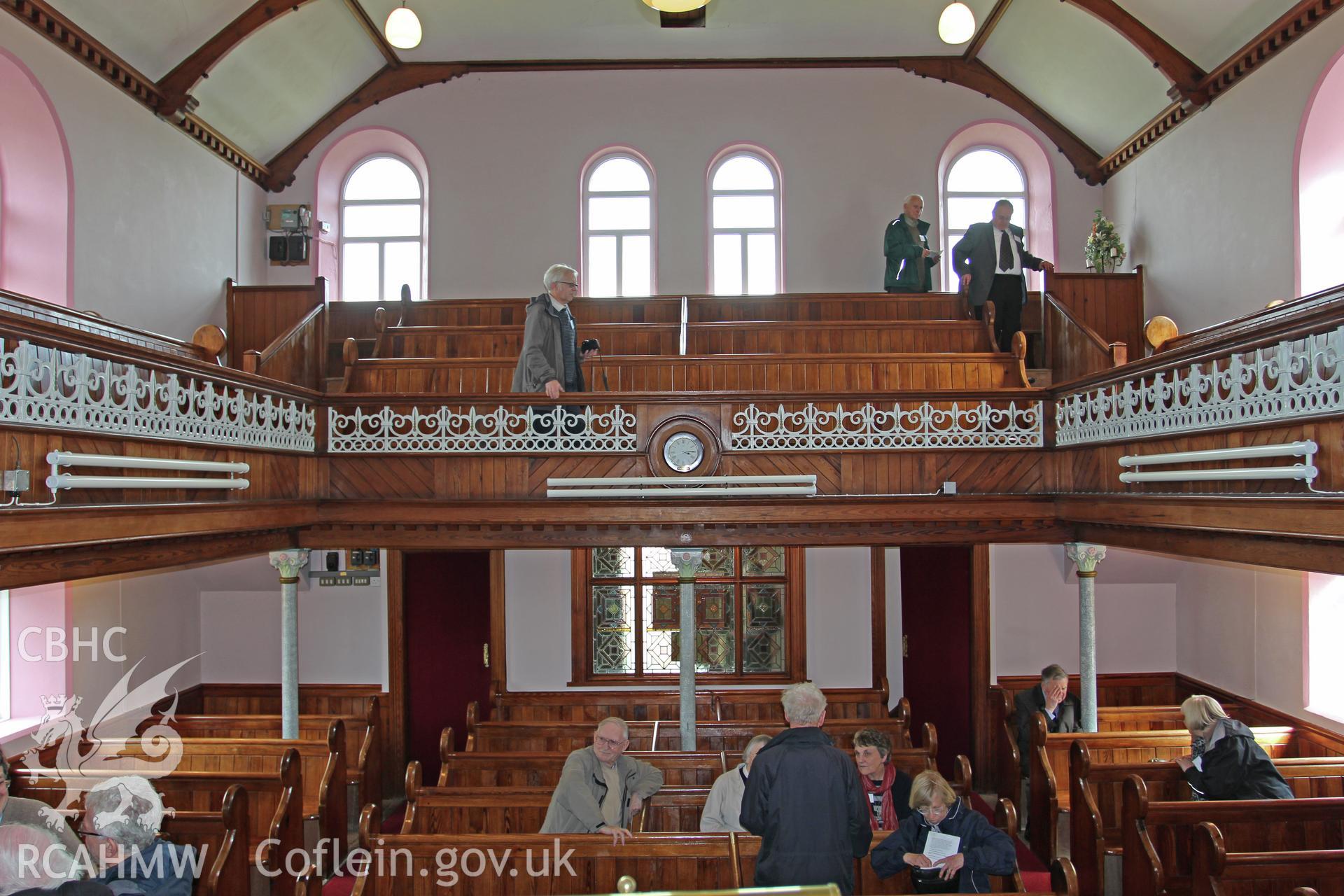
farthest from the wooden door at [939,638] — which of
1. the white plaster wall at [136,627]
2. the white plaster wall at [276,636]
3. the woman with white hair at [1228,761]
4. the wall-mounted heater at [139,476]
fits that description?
the white plaster wall at [136,627]

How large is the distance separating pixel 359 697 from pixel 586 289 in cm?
538

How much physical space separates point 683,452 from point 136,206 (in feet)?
18.7

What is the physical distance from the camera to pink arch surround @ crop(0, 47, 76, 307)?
7.88m

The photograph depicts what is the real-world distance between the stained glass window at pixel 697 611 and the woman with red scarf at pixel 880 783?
15.4ft

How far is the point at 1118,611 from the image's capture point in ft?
33.0

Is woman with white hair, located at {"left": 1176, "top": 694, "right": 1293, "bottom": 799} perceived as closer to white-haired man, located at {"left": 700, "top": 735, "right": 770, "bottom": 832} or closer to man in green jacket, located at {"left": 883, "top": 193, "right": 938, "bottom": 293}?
white-haired man, located at {"left": 700, "top": 735, "right": 770, "bottom": 832}

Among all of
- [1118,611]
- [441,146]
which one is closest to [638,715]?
[1118,611]

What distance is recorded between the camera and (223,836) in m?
5.14

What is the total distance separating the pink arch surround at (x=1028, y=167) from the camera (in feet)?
38.5

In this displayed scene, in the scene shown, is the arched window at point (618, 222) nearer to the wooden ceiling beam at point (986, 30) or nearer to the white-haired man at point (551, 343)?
the wooden ceiling beam at point (986, 30)

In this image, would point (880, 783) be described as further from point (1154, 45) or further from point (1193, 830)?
point (1154, 45)

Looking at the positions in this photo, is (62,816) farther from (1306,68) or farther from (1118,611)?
(1306,68)

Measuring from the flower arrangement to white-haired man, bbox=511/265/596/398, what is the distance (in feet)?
21.0

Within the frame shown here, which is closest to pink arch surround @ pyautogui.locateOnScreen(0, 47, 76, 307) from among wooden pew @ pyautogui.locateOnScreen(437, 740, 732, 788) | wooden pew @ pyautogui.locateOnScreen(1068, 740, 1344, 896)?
wooden pew @ pyautogui.locateOnScreen(437, 740, 732, 788)
